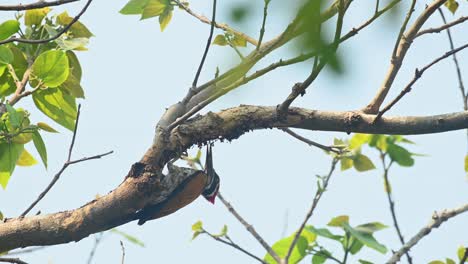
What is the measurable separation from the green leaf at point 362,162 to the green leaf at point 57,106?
1462 mm

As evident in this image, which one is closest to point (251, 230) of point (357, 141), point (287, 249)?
point (287, 249)

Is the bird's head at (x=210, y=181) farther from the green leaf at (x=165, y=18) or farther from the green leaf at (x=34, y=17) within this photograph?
the green leaf at (x=34, y=17)

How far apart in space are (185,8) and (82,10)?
94 centimetres

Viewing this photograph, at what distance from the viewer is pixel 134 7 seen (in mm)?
2822

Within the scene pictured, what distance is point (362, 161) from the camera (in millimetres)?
3619

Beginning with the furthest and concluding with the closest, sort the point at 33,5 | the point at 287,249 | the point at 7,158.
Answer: the point at 287,249 → the point at 7,158 → the point at 33,5

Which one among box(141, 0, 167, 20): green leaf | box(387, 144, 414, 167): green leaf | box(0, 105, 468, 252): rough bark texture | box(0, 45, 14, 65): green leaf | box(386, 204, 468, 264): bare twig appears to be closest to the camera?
box(0, 105, 468, 252): rough bark texture

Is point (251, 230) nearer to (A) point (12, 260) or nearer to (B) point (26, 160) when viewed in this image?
(B) point (26, 160)

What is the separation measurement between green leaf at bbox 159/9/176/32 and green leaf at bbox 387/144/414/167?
1.37m

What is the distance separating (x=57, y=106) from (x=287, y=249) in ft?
4.83

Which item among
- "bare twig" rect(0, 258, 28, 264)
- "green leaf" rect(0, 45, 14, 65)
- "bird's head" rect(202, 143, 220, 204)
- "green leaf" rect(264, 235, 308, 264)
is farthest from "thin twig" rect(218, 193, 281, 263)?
"green leaf" rect(0, 45, 14, 65)

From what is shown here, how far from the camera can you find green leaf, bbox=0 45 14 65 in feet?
9.05

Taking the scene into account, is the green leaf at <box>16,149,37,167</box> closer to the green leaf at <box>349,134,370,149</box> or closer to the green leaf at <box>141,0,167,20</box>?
the green leaf at <box>141,0,167,20</box>

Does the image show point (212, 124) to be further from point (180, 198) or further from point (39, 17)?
point (39, 17)
